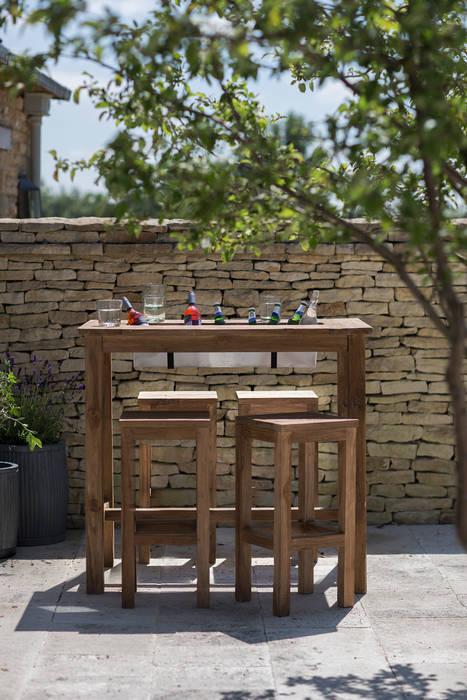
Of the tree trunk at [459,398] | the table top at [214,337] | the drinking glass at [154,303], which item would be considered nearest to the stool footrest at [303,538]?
the table top at [214,337]

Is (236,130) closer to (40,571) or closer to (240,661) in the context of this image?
(240,661)

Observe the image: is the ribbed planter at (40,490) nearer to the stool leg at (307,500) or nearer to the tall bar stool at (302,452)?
the tall bar stool at (302,452)

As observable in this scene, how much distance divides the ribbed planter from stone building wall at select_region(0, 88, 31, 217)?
3889 millimetres

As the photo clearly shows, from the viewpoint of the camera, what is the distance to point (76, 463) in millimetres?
5770

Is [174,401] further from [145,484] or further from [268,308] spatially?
[268,308]

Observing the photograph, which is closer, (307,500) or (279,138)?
(279,138)

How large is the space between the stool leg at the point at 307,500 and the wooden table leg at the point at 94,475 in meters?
0.94

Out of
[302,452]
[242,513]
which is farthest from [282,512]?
[302,452]

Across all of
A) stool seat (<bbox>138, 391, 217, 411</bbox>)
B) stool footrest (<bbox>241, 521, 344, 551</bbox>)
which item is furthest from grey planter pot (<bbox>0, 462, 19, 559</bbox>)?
stool footrest (<bbox>241, 521, 344, 551</bbox>)

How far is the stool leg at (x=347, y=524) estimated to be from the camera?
4273 mm

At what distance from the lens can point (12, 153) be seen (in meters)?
9.16

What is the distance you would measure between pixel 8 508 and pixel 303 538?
1698 millimetres

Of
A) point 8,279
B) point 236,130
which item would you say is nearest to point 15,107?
point 8,279

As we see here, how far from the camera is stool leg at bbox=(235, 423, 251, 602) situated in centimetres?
438
